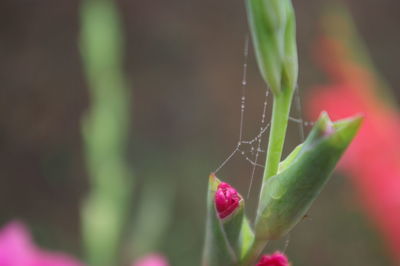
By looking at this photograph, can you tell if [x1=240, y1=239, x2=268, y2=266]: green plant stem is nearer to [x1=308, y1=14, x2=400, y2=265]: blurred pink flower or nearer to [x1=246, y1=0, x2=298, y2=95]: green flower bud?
[x1=246, y1=0, x2=298, y2=95]: green flower bud

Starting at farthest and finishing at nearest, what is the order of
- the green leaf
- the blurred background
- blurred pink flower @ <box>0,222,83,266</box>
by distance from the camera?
the blurred background
blurred pink flower @ <box>0,222,83,266</box>
the green leaf

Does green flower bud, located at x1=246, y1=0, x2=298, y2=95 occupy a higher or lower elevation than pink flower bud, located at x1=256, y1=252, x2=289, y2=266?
higher

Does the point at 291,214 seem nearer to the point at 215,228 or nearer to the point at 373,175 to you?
the point at 215,228

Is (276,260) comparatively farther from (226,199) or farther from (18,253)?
(18,253)

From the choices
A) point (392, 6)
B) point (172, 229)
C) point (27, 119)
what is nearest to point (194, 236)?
point (172, 229)

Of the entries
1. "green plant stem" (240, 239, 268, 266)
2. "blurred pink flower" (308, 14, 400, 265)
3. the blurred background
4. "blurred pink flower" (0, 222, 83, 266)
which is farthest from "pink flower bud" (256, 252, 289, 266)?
the blurred background

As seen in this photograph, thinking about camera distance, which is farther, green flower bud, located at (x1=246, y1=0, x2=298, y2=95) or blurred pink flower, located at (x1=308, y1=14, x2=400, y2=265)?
blurred pink flower, located at (x1=308, y1=14, x2=400, y2=265)

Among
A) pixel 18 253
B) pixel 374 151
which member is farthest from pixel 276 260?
pixel 374 151
